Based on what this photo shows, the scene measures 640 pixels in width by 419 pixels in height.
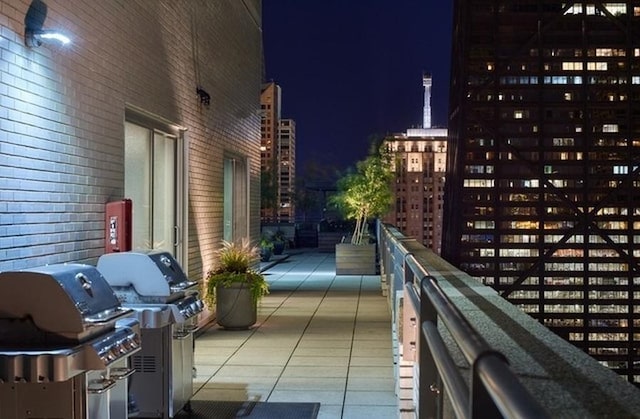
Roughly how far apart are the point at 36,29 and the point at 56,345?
2840 millimetres

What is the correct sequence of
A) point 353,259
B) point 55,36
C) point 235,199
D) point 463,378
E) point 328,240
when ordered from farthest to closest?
point 328,240 < point 353,259 < point 235,199 < point 55,36 < point 463,378

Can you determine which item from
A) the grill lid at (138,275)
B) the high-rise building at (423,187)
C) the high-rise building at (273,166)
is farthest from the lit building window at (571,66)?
the grill lid at (138,275)

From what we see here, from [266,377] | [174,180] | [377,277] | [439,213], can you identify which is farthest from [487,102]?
[266,377]

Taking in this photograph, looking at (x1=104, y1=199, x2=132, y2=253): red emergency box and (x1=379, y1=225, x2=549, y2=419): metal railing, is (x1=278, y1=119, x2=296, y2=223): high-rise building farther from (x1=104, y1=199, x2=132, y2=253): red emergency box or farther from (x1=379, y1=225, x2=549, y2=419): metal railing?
(x1=379, y1=225, x2=549, y2=419): metal railing

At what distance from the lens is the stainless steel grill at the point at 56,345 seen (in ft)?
11.3

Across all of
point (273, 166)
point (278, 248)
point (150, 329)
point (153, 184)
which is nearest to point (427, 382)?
point (150, 329)

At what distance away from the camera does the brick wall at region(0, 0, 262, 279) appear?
5.33 m

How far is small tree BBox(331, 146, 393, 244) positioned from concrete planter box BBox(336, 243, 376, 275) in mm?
1381

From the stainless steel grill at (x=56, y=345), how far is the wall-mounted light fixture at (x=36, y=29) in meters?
2.28

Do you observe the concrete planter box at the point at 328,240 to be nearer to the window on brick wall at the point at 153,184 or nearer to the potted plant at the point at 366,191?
the potted plant at the point at 366,191

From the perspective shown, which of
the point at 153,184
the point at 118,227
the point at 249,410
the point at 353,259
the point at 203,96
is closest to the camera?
the point at 249,410

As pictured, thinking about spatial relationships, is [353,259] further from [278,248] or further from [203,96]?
[203,96]

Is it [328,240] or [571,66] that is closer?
[328,240]

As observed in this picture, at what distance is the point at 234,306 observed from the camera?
1003 cm
